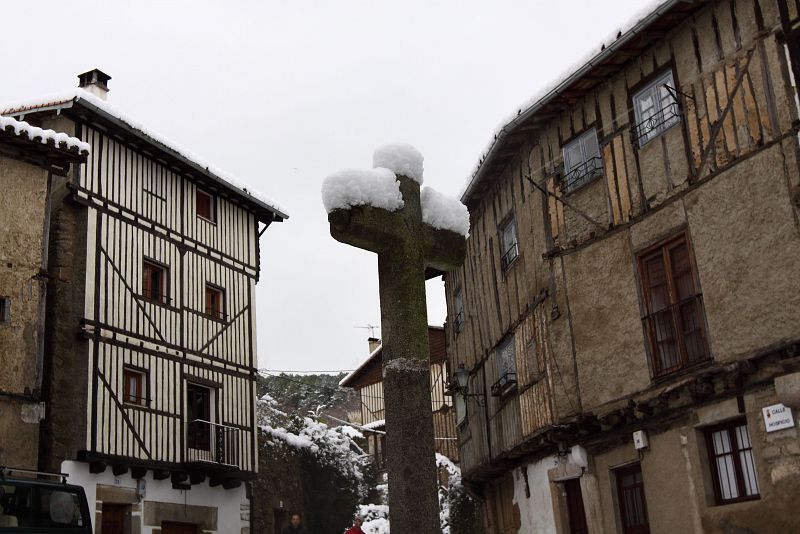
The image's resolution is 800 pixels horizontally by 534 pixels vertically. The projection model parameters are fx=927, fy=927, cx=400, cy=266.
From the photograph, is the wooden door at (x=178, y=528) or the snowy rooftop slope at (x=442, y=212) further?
the wooden door at (x=178, y=528)

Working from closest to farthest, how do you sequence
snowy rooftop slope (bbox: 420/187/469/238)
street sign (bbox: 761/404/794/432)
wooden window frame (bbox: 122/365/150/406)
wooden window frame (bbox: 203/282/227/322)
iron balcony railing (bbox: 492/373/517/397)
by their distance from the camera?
snowy rooftop slope (bbox: 420/187/469/238)
street sign (bbox: 761/404/794/432)
iron balcony railing (bbox: 492/373/517/397)
wooden window frame (bbox: 122/365/150/406)
wooden window frame (bbox: 203/282/227/322)

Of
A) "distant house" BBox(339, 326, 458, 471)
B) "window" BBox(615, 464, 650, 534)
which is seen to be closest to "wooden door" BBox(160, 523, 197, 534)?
"distant house" BBox(339, 326, 458, 471)

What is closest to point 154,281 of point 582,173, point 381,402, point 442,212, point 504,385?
point 504,385

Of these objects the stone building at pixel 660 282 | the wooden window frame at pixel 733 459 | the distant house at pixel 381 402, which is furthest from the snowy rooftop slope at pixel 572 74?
the distant house at pixel 381 402

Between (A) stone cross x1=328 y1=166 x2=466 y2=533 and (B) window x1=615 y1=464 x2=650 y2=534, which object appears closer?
(A) stone cross x1=328 y1=166 x2=466 y2=533

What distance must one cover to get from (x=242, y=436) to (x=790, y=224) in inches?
524

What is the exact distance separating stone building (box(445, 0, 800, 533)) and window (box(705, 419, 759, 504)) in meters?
0.02

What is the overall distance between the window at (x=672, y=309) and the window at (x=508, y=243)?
380 centimetres

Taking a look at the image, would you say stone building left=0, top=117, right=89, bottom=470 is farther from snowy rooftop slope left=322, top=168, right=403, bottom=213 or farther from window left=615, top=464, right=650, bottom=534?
snowy rooftop slope left=322, top=168, right=403, bottom=213

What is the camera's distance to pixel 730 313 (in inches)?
456

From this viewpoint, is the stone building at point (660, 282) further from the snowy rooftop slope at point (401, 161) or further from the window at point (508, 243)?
the snowy rooftop slope at point (401, 161)

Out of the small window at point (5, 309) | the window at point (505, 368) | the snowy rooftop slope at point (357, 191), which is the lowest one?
the snowy rooftop slope at point (357, 191)

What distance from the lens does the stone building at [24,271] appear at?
1545 cm

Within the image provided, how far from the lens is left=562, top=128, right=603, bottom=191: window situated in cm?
1418
